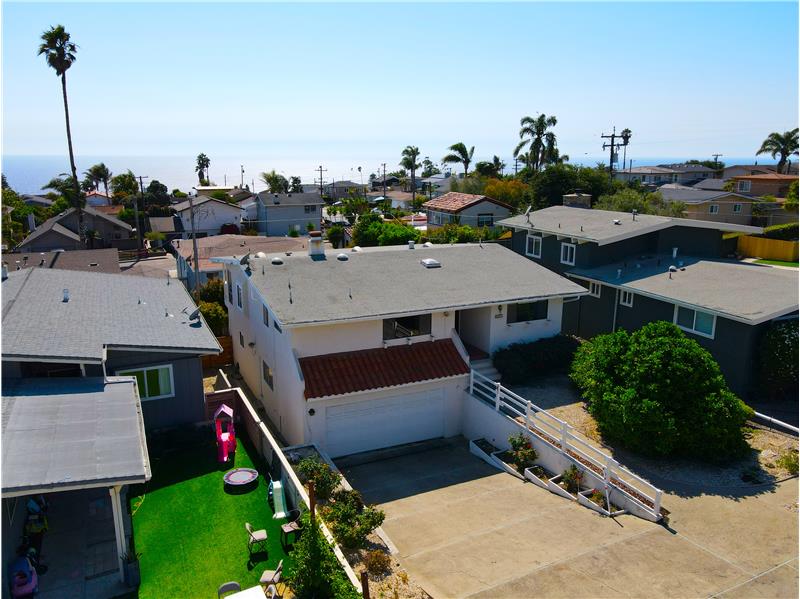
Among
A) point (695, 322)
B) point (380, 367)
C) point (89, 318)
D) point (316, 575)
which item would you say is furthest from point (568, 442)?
point (89, 318)

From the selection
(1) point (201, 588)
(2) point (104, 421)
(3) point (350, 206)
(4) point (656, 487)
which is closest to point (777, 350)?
(4) point (656, 487)

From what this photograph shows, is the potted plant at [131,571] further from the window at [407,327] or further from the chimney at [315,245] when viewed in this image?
the chimney at [315,245]

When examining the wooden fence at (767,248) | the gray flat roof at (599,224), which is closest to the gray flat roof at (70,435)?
the gray flat roof at (599,224)

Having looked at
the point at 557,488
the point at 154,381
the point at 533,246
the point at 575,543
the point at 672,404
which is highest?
the point at 533,246

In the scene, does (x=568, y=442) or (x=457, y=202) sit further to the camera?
(x=457, y=202)

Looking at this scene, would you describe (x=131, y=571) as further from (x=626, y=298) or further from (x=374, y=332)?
(x=626, y=298)

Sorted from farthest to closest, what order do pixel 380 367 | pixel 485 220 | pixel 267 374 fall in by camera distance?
1. pixel 485 220
2. pixel 267 374
3. pixel 380 367
